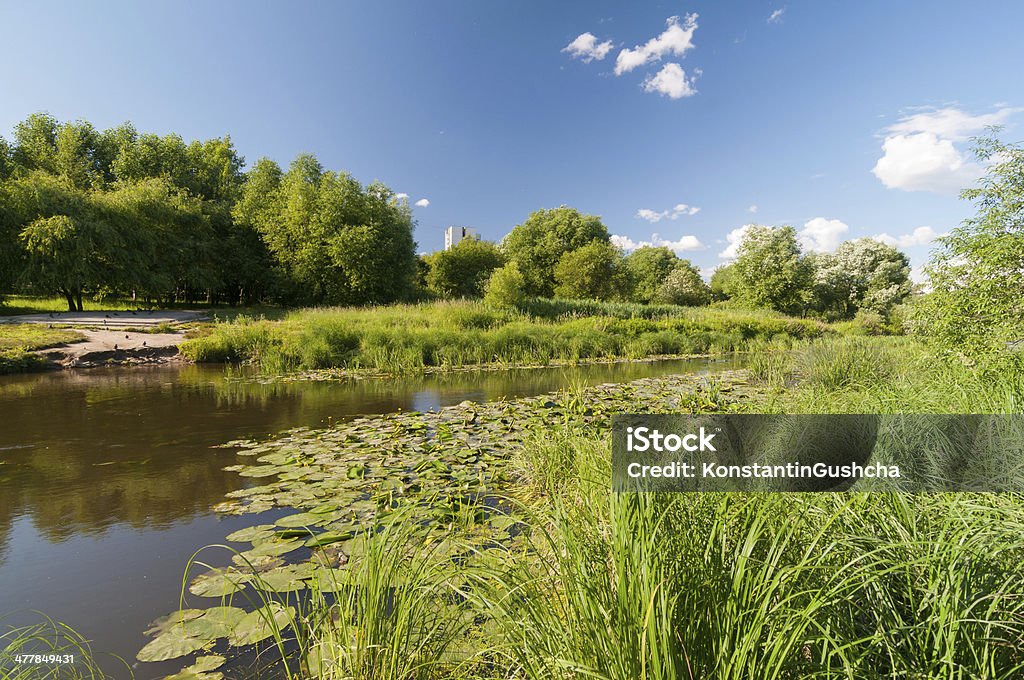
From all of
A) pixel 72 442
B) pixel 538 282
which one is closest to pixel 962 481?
pixel 72 442

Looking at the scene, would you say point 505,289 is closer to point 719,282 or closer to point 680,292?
point 680,292

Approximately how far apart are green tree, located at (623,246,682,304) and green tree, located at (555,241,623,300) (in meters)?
16.0

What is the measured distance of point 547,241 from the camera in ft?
137

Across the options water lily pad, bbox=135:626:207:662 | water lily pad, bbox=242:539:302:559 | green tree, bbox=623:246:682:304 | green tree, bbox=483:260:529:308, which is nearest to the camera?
water lily pad, bbox=135:626:207:662

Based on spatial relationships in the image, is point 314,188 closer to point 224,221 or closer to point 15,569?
point 224,221

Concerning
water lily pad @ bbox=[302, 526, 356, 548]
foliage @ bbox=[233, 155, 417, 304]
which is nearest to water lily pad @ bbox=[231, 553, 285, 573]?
water lily pad @ bbox=[302, 526, 356, 548]

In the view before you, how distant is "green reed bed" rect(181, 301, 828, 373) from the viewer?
12.7 metres

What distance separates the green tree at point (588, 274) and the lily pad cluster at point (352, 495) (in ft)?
83.0

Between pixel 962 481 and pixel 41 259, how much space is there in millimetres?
27560

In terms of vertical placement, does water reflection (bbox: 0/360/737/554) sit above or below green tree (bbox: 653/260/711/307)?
below

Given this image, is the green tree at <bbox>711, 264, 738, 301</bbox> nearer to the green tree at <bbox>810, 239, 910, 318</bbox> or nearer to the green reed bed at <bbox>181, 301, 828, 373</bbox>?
the green tree at <bbox>810, 239, 910, 318</bbox>
